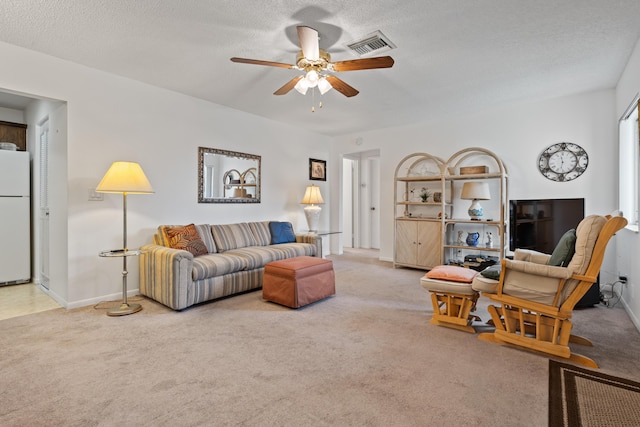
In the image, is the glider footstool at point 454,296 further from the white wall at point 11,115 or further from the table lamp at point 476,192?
the white wall at point 11,115

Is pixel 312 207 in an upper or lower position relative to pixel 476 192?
lower

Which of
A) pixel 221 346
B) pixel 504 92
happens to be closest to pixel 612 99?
pixel 504 92

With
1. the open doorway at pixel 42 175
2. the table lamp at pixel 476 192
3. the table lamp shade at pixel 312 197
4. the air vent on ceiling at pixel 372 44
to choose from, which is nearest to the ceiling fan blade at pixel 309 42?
the air vent on ceiling at pixel 372 44

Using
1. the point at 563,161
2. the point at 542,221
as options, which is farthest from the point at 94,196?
the point at 563,161

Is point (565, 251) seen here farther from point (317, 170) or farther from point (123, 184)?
point (317, 170)

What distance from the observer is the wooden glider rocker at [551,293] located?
2.18 metres

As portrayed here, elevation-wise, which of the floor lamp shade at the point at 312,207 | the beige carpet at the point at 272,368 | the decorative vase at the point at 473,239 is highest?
the floor lamp shade at the point at 312,207

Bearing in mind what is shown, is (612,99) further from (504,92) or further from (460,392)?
(460,392)

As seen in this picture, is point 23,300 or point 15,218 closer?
point 23,300

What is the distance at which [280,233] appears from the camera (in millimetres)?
4914

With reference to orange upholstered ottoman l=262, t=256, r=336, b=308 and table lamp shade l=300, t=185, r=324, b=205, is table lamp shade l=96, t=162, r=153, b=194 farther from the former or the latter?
table lamp shade l=300, t=185, r=324, b=205

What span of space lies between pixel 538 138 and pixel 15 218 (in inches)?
278

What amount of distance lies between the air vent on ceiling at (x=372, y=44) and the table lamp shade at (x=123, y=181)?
2370 millimetres

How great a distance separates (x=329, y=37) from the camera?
274cm
